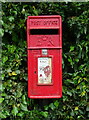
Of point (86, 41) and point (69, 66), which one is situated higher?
point (86, 41)

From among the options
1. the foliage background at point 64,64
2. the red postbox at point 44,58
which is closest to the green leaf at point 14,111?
the foliage background at point 64,64

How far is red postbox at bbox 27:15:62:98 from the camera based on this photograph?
3.01 meters

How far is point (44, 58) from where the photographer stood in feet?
9.96

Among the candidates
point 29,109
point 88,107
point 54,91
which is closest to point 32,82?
point 54,91

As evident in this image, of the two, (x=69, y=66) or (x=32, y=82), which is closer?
(x=32, y=82)

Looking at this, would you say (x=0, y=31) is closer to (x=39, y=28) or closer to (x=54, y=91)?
(x=39, y=28)

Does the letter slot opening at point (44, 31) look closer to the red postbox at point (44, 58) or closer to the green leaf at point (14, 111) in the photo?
the red postbox at point (44, 58)

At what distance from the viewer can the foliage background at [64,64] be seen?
Answer: 317 cm

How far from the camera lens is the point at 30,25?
3006 millimetres

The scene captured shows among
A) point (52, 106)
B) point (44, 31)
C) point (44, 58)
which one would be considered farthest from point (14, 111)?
point (44, 31)

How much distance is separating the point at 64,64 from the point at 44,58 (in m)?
0.45

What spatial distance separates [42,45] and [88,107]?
3.20 ft

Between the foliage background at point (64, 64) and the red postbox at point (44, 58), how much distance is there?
21 centimetres

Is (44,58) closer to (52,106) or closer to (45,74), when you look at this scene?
(45,74)
